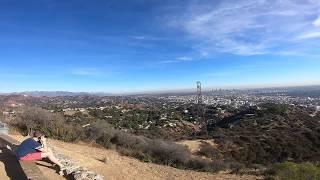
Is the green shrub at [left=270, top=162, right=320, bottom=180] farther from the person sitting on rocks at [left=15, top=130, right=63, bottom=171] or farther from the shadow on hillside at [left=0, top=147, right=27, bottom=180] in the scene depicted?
the shadow on hillside at [left=0, top=147, right=27, bottom=180]

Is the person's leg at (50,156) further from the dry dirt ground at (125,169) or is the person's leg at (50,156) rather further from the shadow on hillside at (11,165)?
the dry dirt ground at (125,169)

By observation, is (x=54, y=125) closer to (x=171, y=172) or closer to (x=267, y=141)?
(x=171, y=172)

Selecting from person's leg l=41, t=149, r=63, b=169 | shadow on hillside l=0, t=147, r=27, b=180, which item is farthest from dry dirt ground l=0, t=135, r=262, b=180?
shadow on hillside l=0, t=147, r=27, b=180

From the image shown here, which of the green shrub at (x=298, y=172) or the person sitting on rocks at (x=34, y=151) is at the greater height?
the person sitting on rocks at (x=34, y=151)

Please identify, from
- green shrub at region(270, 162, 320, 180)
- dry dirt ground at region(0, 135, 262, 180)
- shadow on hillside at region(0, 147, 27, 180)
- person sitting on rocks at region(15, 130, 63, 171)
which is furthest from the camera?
green shrub at region(270, 162, 320, 180)

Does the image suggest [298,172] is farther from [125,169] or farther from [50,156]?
[50,156]

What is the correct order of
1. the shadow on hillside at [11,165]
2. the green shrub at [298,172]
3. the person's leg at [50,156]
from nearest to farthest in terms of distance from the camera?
1. the shadow on hillside at [11,165]
2. the person's leg at [50,156]
3. the green shrub at [298,172]

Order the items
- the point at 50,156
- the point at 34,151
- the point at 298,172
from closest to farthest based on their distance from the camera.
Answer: the point at 34,151 → the point at 50,156 → the point at 298,172

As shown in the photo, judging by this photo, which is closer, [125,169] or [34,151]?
[34,151]

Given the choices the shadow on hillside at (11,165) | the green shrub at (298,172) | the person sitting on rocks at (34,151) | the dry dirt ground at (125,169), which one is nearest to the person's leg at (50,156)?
the person sitting on rocks at (34,151)

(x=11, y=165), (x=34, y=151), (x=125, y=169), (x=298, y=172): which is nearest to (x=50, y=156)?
(x=34, y=151)
